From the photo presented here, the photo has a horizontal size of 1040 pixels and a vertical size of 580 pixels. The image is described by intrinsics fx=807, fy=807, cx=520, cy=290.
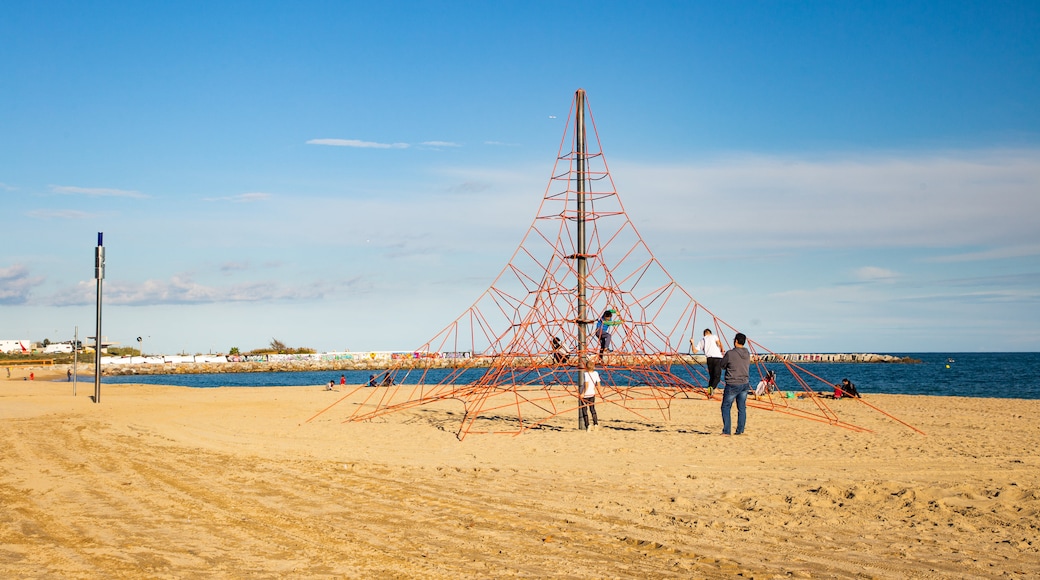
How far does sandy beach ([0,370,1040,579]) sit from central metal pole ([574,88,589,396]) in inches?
52.5

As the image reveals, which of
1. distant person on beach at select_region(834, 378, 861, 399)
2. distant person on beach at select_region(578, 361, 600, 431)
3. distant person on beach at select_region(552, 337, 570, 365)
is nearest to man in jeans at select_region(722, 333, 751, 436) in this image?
distant person on beach at select_region(578, 361, 600, 431)

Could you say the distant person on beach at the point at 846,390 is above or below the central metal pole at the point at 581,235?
below

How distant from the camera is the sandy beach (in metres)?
5.04

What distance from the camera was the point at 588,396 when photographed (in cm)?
1312

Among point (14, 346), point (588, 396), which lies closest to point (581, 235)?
point (588, 396)

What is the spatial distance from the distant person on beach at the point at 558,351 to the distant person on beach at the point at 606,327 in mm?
659

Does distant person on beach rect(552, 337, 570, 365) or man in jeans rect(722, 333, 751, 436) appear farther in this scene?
distant person on beach rect(552, 337, 570, 365)

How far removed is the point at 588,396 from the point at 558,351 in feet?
2.91

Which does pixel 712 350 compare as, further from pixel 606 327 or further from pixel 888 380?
pixel 888 380

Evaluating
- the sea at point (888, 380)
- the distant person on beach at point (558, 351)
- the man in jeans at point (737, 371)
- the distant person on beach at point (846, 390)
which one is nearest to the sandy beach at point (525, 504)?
the man in jeans at point (737, 371)

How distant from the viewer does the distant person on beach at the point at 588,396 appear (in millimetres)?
12859

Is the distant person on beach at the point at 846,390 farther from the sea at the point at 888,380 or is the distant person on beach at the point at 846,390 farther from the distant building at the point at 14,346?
the distant building at the point at 14,346

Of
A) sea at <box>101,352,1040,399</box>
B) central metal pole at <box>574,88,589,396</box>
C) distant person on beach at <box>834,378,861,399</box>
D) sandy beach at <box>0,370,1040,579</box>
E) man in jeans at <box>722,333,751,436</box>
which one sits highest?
central metal pole at <box>574,88,589,396</box>

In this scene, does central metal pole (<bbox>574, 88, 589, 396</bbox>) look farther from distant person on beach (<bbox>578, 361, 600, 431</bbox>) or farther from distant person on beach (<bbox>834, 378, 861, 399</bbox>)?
distant person on beach (<bbox>834, 378, 861, 399</bbox>)
